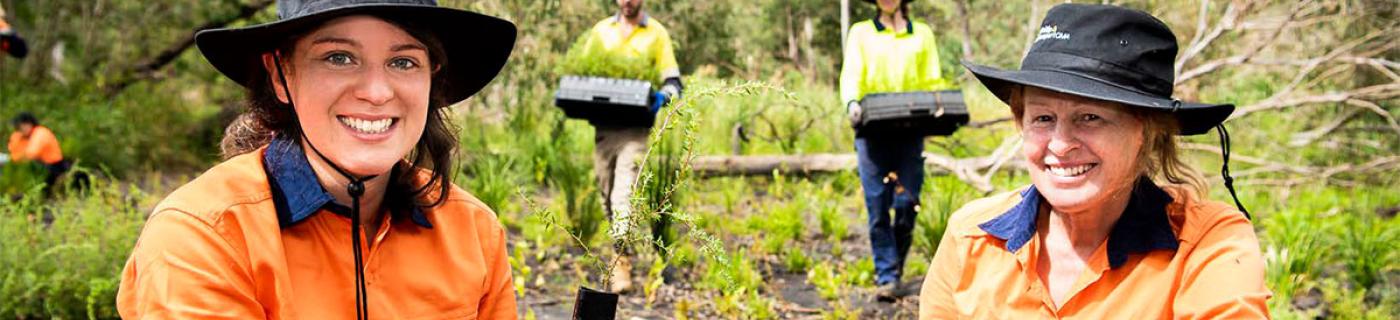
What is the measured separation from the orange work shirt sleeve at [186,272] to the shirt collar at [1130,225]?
5.03 ft

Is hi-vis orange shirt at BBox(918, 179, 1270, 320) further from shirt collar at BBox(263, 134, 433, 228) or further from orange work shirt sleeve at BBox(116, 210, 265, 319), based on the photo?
orange work shirt sleeve at BBox(116, 210, 265, 319)

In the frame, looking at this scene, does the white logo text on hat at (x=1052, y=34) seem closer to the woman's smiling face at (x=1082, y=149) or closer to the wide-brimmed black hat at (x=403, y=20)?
the woman's smiling face at (x=1082, y=149)

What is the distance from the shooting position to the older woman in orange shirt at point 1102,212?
7.20 feet

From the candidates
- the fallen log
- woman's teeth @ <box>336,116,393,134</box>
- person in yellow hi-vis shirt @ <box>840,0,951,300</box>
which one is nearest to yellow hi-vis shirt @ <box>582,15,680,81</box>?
person in yellow hi-vis shirt @ <box>840,0,951,300</box>

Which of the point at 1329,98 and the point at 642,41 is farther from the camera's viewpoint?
the point at 1329,98

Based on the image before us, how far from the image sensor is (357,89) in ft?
6.17

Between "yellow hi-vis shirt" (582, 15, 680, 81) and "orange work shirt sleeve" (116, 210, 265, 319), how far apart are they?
3994 millimetres

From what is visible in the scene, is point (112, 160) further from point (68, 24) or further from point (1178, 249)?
point (1178, 249)

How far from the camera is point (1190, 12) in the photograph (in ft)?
31.5

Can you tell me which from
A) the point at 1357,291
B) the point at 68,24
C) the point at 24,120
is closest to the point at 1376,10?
the point at 1357,291

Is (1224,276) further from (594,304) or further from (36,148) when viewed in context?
(36,148)

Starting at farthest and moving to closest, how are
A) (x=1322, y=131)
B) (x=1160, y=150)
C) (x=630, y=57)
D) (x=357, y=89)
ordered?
(x=1322, y=131) → (x=630, y=57) → (x=1160, y=150) → (x=357, y=89)

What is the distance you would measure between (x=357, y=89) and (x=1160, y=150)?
5.44 feet

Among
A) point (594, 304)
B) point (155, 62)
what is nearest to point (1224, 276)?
point (594, 304)
